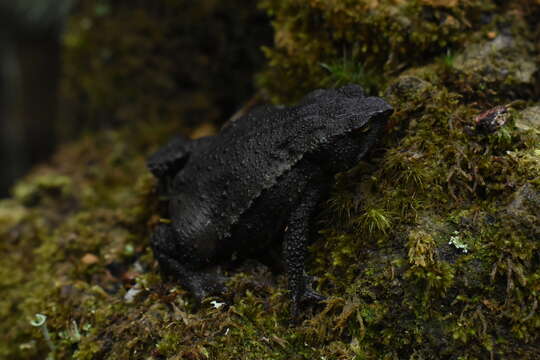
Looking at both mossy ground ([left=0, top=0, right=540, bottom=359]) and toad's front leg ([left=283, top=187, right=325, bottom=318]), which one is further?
toad's front leg ([left=283, top=187, right=325, bottom=318])

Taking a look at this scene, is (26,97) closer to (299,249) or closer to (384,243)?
(299,249)

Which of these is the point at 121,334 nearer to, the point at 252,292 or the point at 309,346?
the point at 252,292

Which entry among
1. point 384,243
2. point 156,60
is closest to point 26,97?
point 156,60

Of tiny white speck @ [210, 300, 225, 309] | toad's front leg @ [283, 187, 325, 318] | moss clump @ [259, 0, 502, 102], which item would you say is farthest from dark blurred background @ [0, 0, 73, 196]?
toad's front leg @ [283, 187, 325, 318]

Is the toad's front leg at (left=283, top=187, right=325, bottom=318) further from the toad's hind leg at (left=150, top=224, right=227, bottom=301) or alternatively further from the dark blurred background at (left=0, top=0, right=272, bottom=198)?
the dark blurred background at (left=0, top=0, right=272, bottom=198)

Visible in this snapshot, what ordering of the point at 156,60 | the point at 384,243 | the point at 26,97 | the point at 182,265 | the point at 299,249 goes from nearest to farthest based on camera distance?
the point at 384,243 < the point at 299,249 < the point at 182,265 < the point at 156,60 < the point at 26,97

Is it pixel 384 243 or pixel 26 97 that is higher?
pixel 26 97

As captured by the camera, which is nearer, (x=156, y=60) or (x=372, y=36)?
(x=372, y=36)
